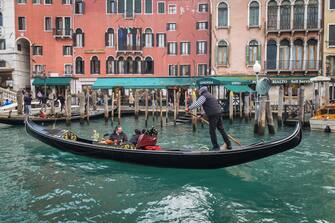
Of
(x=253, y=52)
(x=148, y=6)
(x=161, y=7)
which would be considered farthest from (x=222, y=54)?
(x=148, y=6)

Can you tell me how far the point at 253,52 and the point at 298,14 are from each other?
139 inches

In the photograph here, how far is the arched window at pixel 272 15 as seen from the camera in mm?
25953

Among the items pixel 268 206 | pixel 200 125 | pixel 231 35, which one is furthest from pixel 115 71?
pixel 268 206

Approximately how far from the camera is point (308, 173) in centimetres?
947

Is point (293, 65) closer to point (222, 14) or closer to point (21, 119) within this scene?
point (222, 14)

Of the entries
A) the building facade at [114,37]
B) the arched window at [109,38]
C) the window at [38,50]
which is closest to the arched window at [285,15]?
the building facade at [114,37]

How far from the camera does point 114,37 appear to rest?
30453mm

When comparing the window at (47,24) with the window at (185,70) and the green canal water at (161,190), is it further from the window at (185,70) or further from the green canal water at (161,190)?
the green canal water at (161,190)

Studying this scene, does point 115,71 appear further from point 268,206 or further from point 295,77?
point 268,206

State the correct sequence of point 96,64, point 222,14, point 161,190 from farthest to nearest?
1. point 96,64
2. point 222,14
3. point 161,190

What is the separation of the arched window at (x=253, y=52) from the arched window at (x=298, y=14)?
2549mm

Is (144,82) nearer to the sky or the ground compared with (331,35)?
nearer to the ground

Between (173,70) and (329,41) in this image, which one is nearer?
(329,41)

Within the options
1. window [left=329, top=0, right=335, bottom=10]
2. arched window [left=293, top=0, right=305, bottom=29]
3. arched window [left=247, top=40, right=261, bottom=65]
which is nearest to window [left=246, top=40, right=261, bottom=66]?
arched window [left=247, top=40, right=261, bottom=65]
